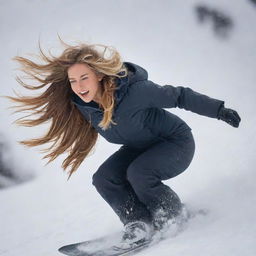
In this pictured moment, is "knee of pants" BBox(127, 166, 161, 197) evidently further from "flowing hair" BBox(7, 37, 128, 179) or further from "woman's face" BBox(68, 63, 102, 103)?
"woman's face" BBox(68, 63, 102, 103)

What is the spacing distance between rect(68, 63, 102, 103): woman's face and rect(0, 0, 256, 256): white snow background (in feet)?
2.62

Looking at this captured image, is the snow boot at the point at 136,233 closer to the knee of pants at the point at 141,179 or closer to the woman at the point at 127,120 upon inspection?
the woman at the point at 127,120

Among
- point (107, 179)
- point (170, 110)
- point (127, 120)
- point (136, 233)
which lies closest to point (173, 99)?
Answer: point (127, 120)

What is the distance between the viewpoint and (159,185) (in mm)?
3158

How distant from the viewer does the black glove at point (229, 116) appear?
2.96 metres

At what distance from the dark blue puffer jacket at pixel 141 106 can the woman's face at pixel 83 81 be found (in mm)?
111

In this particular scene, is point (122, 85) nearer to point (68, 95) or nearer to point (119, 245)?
point (68, 95)

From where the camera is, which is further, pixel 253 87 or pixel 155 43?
pixel 155 43

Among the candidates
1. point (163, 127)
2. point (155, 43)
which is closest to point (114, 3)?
point (155, 43)

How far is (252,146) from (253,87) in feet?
7.25

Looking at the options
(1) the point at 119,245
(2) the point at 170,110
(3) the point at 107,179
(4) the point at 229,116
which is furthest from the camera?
(2) the point at 170,110

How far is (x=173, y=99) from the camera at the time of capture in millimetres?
3025

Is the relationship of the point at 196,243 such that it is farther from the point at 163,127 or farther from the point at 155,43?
the point at 155,43

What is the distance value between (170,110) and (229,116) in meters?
3.56
